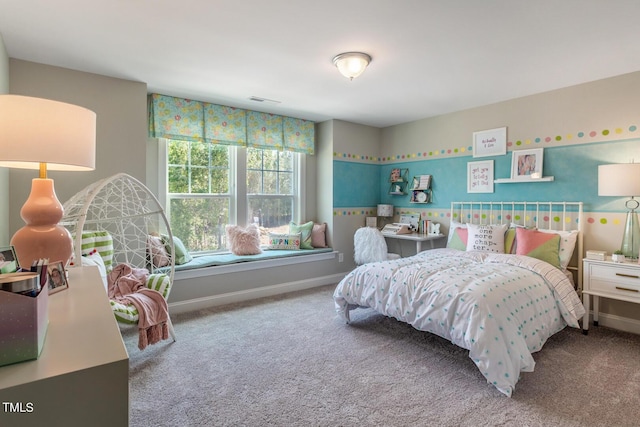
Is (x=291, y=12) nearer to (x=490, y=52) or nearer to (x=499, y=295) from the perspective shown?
(x=490, y=52)

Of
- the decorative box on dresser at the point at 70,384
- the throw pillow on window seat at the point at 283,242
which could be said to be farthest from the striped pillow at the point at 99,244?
the decorative box on dresser at the point at 70,384

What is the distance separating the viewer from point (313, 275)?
15.2 ft

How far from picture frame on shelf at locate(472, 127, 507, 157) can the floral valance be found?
2.14m

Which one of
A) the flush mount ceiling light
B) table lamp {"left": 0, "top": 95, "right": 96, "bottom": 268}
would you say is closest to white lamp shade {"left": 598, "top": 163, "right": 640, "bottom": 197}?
the flush mount ceiling light

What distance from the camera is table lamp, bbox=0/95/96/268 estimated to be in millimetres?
1229

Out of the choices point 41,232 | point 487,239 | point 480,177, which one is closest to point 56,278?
point 41,232

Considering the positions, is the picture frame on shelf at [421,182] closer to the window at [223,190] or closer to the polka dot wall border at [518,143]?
the polka dot wall border at [518,143]

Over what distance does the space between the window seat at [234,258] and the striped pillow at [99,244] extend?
73cm

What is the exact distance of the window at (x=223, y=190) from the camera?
396 centimetres

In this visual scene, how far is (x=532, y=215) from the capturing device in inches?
145

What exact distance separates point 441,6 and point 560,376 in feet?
8.06

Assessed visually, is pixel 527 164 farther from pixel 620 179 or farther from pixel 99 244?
pixel 99 244

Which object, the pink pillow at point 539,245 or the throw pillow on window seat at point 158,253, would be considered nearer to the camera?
the pink pillow at point 539,245

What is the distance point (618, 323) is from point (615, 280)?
57 centimetres
